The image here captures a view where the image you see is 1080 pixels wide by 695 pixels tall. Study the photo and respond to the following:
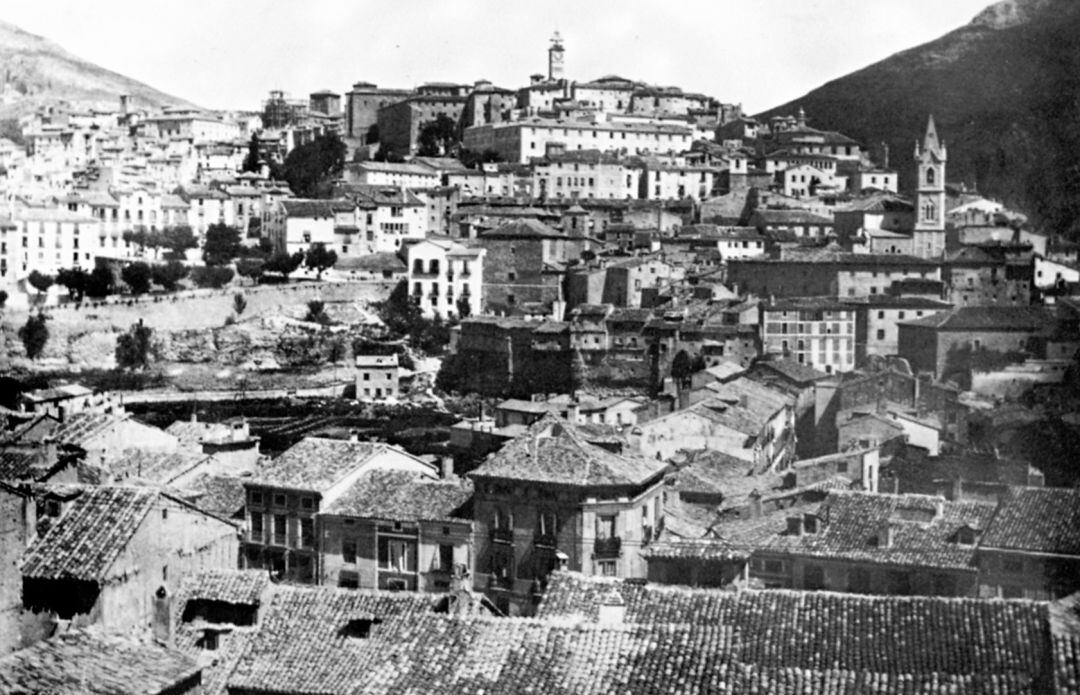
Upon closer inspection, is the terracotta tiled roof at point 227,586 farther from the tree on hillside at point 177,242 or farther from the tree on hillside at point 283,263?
the tree on hillside at point 177,242

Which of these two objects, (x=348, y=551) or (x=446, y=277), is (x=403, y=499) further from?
(x=446, y=277)

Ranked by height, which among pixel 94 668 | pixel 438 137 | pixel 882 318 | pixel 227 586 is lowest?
pixel 227 586

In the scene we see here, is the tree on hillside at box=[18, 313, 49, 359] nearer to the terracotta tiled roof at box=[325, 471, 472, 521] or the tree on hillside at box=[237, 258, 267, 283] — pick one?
the tree on hillside at box=[237, 258, 267, 283]

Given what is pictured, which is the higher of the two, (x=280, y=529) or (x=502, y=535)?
(x=502, y=535)

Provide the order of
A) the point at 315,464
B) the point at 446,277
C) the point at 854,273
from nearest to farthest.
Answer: the point at 315,464
the point at 854,273
the point at 446,277

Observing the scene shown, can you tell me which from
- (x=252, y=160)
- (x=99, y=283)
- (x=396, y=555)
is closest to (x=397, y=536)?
(x=396, y=555)

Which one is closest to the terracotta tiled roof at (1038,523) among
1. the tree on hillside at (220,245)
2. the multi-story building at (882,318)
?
the multi-story building at (882,318)

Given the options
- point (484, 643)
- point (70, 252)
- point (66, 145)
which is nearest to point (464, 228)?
point (70, 252)
